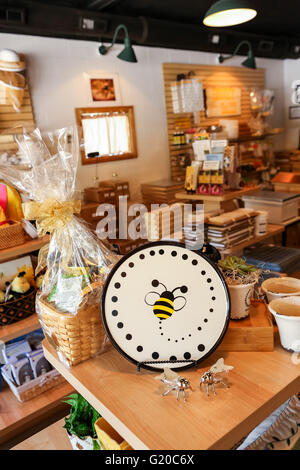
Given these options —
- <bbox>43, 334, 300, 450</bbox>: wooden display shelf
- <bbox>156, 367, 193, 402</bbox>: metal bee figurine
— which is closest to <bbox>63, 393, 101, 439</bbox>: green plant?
<bbox>43, 334, 300, 450</bbox>: wooden display shelf

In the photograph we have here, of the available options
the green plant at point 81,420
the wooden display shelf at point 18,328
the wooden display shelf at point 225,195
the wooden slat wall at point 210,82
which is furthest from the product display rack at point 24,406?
the wooden slat wall at point 210,82

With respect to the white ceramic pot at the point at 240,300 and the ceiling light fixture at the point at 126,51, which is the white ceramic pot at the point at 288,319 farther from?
the ceiling light fixture at the point at 126,51

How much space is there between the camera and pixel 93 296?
1109 millimetres

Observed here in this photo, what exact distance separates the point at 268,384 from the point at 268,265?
237cm

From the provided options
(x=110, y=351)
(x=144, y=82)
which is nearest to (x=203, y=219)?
(x=110, y=351)

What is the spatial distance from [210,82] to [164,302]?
15.8ft

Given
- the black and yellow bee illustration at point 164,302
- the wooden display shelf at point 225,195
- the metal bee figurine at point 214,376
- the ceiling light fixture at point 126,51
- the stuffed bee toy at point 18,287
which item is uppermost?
the ceiling light fixture at point 126,51

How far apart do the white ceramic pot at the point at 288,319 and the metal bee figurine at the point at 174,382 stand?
310mm

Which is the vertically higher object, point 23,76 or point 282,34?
point 282,34

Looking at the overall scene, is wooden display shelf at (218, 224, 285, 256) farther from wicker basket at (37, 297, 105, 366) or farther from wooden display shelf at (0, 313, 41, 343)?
wicker basket at (37, 297, 105, 366)

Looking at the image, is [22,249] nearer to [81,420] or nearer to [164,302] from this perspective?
[81,420]

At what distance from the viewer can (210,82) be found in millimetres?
5160

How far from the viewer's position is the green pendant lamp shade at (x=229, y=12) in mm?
2482
